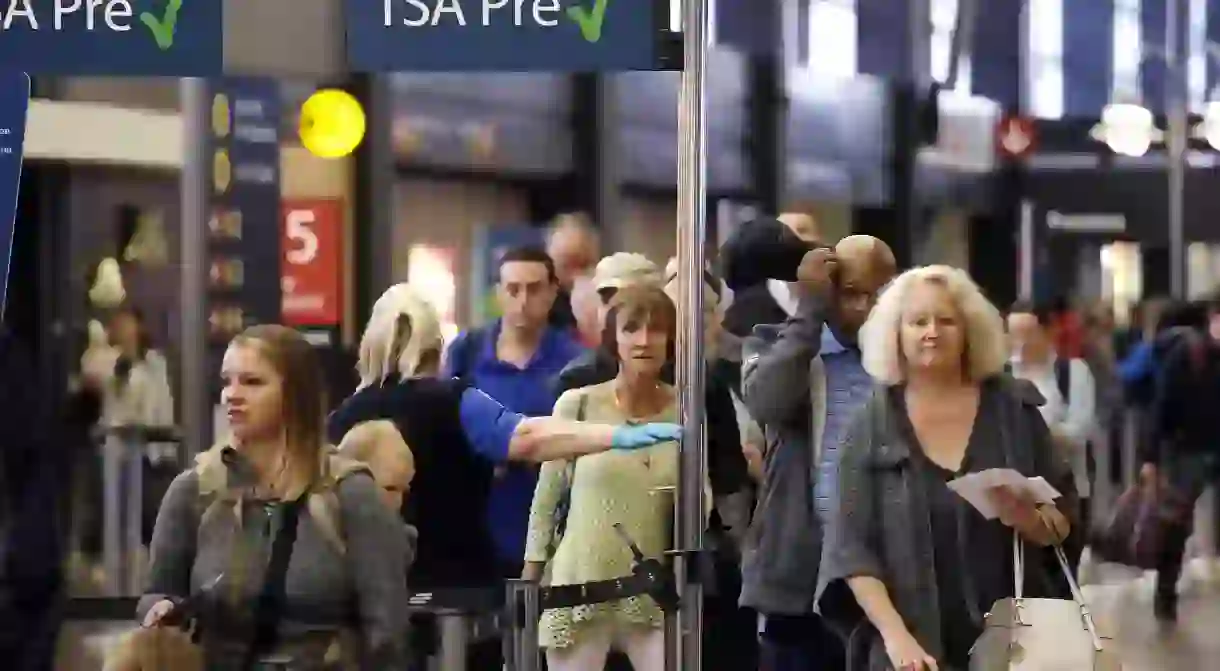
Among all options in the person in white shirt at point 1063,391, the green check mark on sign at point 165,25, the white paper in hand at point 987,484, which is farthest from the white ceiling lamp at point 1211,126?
the green check mark on sign at point 165,25

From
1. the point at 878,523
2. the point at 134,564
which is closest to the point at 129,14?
the point at 134,564

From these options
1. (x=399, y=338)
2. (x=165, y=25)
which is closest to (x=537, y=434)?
(x=399, y=338)

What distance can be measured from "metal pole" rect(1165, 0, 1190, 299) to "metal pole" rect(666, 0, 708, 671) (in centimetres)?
92

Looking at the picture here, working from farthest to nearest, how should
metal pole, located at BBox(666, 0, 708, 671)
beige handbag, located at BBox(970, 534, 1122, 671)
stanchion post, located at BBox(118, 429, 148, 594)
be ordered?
stanchion post, located at BBox(118, 429, 148, 594) → metal pole, located at BBox(666, 0, 708, 671) → beige handbag, located at BBox(970, 534, 1122, 671)

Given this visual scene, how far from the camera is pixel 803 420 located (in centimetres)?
418

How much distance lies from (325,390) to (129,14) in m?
0.89

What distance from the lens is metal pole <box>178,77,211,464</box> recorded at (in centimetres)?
420

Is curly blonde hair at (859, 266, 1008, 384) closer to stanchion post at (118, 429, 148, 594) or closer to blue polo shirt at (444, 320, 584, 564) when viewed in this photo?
blue polo shirt at (444, 320, 584, 564)

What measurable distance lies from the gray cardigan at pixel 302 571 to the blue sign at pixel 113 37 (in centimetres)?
86

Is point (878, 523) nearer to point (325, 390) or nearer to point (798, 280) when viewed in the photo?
point (798, 280)

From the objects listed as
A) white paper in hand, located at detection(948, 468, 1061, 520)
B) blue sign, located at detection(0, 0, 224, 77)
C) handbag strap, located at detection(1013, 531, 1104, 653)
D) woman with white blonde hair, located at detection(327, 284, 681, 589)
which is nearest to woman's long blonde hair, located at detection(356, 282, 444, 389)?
woman with white blonde hair, located at detection(327, 284, 681, 589)

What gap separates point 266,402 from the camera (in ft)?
13.9

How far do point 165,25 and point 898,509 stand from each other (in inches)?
71.3

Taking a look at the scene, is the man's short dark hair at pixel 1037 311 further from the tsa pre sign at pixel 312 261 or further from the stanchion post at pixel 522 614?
the tsa pre sign at pixel 312 261
